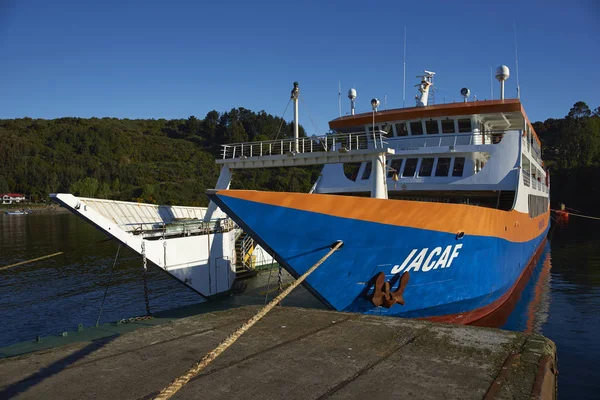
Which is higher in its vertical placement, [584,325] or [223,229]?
[223,229]

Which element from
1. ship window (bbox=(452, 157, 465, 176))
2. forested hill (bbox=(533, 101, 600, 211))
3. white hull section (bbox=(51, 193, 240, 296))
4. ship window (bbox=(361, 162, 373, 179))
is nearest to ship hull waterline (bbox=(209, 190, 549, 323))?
ship window (bbox=(452, 157, 465, 176))

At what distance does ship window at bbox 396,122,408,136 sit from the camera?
15.9 metres

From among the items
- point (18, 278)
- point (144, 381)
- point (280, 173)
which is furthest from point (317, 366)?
point (280, 173)

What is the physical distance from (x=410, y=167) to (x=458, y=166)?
148 cm

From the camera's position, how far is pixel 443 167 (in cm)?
1498

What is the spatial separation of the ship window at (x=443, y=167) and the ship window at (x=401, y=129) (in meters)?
1.62

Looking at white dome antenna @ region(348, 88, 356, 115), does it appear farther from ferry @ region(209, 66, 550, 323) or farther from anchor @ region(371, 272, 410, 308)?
anchor @ region(371, 272, 410, 308)

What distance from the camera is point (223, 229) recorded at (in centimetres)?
1436

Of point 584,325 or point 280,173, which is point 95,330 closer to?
point 584,325

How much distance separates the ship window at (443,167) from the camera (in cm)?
1489

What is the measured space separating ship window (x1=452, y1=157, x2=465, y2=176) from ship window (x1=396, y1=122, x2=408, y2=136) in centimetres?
200

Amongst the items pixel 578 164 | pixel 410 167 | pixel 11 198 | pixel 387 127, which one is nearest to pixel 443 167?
pixel 410 167

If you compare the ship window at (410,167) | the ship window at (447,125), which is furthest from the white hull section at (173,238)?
the ship window at (447,125)

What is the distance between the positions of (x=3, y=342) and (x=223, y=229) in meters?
6.38
